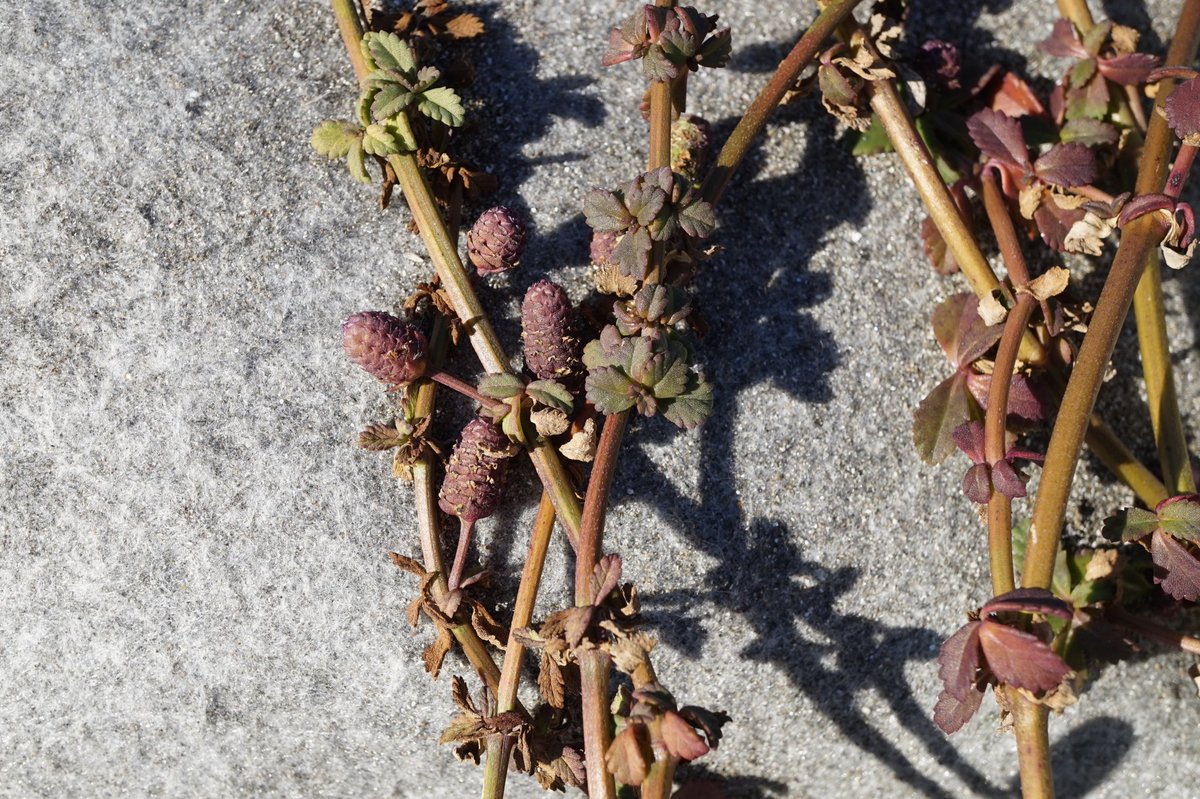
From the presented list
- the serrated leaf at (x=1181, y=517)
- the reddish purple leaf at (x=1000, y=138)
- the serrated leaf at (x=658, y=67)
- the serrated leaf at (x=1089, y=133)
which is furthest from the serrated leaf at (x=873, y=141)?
the serrated leaf at (x=1181, y=517)

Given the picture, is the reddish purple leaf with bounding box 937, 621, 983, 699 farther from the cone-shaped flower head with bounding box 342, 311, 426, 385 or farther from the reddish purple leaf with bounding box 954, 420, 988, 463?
the cone-shaped flower head with bounding box 342, 311, 426, 385

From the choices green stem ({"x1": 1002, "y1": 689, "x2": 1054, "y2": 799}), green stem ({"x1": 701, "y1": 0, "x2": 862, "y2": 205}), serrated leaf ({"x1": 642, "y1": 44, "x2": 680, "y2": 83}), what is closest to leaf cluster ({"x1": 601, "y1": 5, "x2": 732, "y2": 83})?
serrated leaf ({"x1": 642, "y1": 44, "x2": 680, "y2": 83})

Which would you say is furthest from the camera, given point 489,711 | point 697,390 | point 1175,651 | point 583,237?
point 1175,651

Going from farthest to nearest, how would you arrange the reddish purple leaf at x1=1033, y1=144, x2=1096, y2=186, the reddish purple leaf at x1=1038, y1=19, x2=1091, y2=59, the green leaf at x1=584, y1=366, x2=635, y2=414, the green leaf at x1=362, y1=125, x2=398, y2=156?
the reddish purple leaf at x1=1038, y1=19, x2=1091, y2=59, the reddish purple leaf at x1=1033, y1=144, x2=1096, y2=186, the green leaf at x1=362, y1=125, x2=398, y2=156, the green leaf at x1=584, y1=366, x2=635, y2=414

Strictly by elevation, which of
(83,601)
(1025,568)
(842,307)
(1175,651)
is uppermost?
(83,601)

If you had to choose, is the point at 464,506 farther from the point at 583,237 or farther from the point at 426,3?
the point at 426,3

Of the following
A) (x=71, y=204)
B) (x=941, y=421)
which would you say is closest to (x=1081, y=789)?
(x=941, y=421)

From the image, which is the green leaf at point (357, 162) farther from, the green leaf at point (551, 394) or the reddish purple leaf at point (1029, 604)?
the reddish purple leaf at point (1029, 604)
